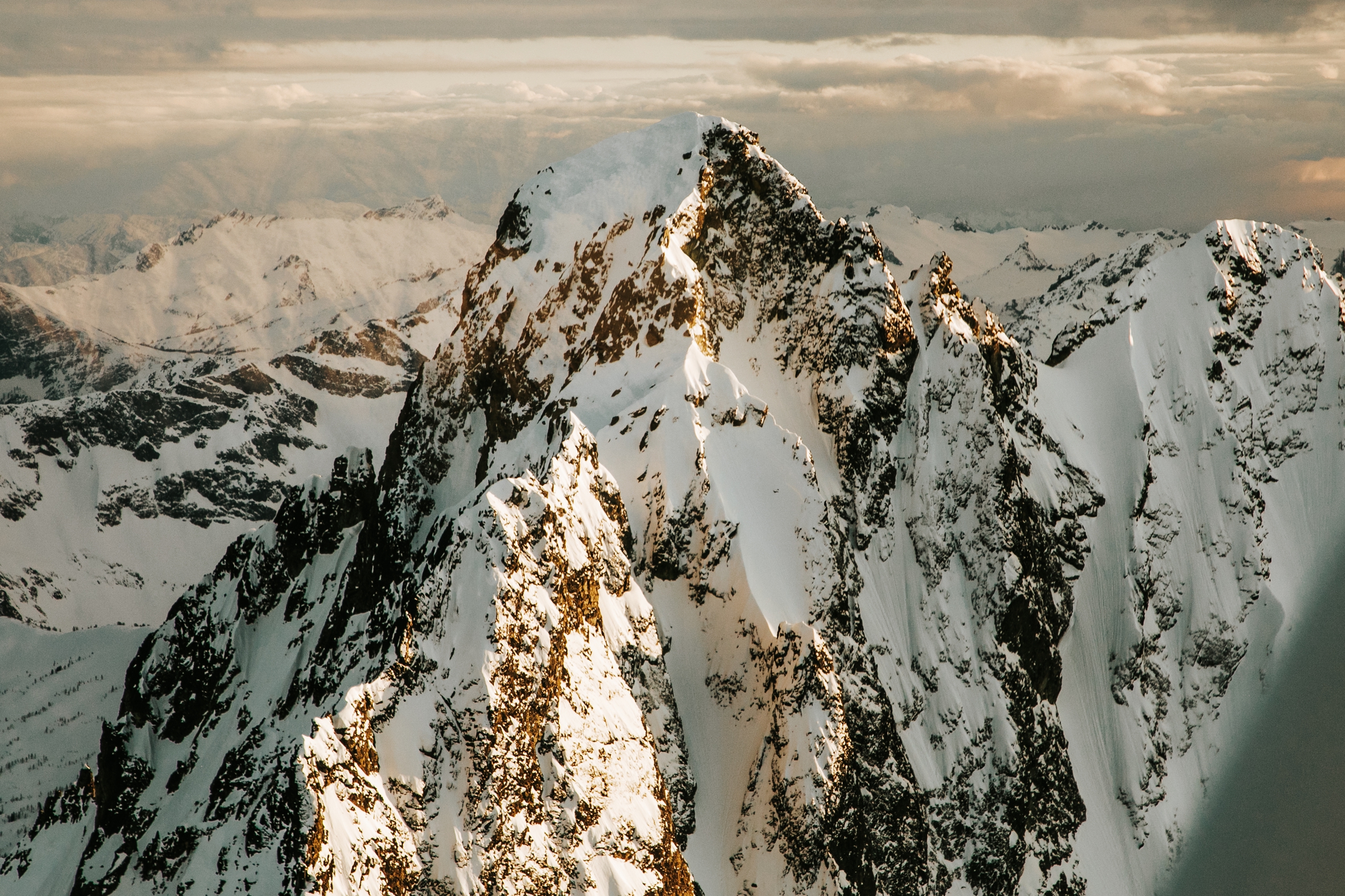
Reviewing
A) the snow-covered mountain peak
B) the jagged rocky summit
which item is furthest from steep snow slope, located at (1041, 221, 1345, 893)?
the snow-covered mountain peak

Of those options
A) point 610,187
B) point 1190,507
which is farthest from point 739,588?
point 1190,507

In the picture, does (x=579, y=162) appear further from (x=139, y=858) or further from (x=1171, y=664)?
(x=1171, y=664)

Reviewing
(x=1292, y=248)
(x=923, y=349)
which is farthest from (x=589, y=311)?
(x=1292, y=248)

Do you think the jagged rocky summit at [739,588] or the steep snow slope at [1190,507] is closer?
the jagged rocky summit at [739,588]

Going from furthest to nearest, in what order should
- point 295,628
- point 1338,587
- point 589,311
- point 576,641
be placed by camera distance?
point 1338,587
point 295,628
point 589,311
point 576,641

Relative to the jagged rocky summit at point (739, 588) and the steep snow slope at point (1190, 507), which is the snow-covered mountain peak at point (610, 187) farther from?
the steep snow slope at point (1190, 507)

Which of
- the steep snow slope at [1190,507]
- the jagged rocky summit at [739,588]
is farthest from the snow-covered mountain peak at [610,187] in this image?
the steep snow slope at [1190,507]

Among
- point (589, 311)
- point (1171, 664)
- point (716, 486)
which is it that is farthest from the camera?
point (1171, 664)

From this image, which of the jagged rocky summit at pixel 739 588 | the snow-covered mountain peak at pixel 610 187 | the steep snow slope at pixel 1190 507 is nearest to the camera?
the jagged rocky summit at pixel 739 588
